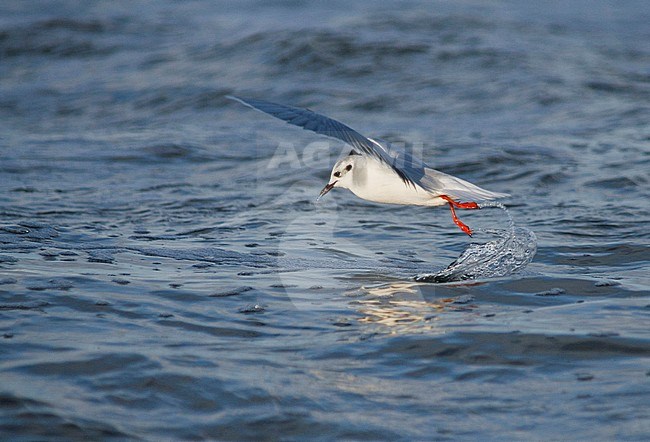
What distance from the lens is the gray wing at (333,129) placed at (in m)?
5.60

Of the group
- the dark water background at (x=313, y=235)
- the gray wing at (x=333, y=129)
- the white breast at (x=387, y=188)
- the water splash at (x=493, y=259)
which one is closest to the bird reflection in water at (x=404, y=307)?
the dark water background at (x=313, y=235)

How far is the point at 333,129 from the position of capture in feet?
18.6

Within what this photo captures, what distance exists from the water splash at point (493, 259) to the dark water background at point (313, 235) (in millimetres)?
165

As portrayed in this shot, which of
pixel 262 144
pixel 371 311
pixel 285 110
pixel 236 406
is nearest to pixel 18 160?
pixel 262 144

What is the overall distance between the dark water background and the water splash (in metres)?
0.17

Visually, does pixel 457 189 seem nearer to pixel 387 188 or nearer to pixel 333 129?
pixel 387 188

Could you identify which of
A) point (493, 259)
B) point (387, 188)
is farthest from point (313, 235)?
point (493, 259)

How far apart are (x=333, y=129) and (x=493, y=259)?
5.83 ft

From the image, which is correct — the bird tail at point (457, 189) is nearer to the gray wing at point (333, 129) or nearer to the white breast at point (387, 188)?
the white breast at point (387, 188)

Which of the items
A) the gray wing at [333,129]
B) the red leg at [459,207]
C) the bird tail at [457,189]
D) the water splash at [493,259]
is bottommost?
the water splash at [493,259]

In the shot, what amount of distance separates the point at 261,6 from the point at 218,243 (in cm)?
1223

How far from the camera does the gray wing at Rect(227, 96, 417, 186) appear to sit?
18.4 ft

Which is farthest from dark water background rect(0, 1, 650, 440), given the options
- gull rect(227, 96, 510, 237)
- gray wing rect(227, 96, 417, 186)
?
gray wing rect(227, 96, 417, 186)

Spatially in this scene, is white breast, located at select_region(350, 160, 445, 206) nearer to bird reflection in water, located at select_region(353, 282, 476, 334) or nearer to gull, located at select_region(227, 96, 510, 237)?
gull, located at select_region(227, 96, 510, 237)
